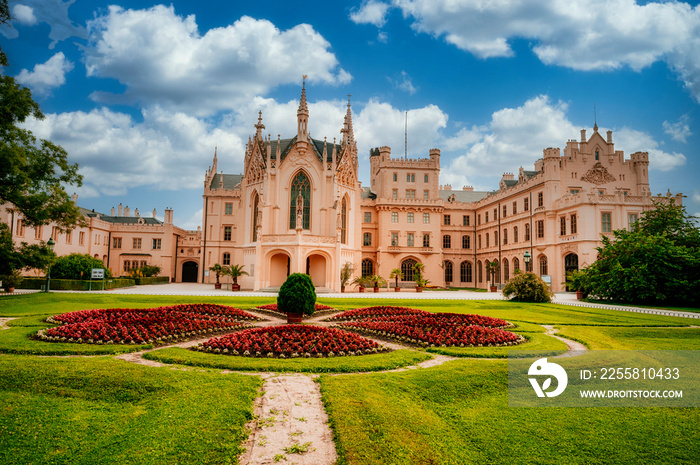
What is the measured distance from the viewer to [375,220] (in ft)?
172

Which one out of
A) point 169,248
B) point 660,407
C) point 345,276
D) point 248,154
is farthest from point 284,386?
point 169,248

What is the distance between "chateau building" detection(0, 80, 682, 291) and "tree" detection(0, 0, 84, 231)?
1574cm

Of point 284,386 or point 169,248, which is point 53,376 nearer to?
point 284,386

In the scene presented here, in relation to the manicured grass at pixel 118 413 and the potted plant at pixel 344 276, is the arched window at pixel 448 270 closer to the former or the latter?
the potted plant at pixel 344 276

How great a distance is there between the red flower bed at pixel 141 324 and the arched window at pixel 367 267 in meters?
36.0

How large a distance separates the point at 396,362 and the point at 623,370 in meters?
4.66

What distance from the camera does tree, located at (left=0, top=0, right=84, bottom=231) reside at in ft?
65.6

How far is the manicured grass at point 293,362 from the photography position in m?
8.45

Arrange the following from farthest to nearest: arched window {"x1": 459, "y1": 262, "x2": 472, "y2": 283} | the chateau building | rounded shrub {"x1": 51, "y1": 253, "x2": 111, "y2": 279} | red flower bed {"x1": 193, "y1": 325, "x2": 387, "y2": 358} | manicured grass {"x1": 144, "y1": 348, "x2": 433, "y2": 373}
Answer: arched window {"x1": 459, "y1": 262, "x2": 472, "y2": 283}
the chateau building
rounded shrub {"x1": 51, "y1": 253, "x2": 111, "y2": 279}
red flower bed {"x1": 193, "y1": 325, "x2": 387, "y2": 358}
manicured grass {"x1": 144, "y1": 348, "x2": 433, "y2": 373}

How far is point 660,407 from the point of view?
6.68 metres

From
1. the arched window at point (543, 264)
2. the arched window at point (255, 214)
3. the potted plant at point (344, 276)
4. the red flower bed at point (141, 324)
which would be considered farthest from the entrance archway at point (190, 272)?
the red flower bed at point (141, 324)

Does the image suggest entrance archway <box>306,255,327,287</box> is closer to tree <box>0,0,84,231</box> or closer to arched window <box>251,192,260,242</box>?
arched window <box>251,192,260,242</box>

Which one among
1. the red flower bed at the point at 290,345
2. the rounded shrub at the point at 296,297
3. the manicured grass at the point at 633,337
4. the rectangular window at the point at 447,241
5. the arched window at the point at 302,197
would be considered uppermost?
the arched window at the point at 302,197

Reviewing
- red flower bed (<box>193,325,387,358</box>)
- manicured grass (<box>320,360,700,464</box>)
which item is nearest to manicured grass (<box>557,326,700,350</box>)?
manicured grass (<box>320,360,700,464</box>)
